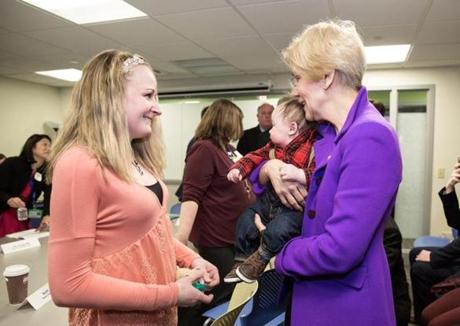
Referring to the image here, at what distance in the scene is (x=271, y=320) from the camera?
170 centimetres

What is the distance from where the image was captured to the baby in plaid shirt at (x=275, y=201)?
1212mm

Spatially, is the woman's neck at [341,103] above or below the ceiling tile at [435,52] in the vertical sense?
below

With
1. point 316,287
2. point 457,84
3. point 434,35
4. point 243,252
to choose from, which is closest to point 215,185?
point 243,252

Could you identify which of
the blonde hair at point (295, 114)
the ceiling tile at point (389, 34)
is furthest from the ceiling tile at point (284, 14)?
the blonde hair at point (295, 114)

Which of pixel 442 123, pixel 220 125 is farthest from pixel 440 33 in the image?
pixel 220 125

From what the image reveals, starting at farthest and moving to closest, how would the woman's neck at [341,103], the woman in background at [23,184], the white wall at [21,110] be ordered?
the white wall at [21,110], the woman in background at [23,184], the woman's neck at [341,103]

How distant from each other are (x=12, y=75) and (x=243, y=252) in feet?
19.6

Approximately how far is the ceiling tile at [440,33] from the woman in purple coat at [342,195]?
289cm

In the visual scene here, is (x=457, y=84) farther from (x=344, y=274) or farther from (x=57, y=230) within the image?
(x=57, y=230)

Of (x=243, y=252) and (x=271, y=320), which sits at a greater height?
(x=243, y=252)

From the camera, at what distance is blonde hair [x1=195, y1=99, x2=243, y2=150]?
2.21 metres

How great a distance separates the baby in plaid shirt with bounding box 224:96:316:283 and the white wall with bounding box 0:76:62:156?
6.02 metres

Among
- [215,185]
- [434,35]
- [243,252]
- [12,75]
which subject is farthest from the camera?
[12,75]

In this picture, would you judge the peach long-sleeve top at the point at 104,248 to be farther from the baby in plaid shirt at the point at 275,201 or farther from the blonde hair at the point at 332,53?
the blonde hair at the point at 332,53
